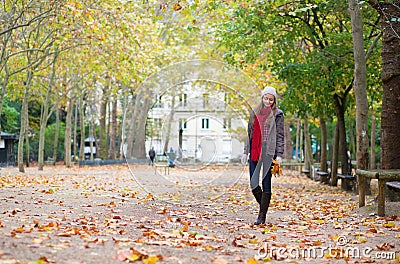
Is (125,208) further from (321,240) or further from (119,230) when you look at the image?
(321,240)

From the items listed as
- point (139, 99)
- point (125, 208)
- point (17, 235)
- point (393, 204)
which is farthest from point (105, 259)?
point (139, 99)

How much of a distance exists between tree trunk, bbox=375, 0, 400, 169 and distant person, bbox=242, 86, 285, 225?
3.87 m

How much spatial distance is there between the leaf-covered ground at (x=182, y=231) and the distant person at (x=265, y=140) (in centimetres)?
68

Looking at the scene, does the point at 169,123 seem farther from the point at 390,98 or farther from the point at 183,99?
the point at 390,98

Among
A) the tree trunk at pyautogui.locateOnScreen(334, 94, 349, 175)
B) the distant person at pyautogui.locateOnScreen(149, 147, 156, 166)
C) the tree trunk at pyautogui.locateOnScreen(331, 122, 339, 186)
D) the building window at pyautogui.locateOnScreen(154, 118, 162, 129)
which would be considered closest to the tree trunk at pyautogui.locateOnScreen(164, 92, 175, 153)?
the building window at pyautogui.locateOnScreen(154, 118, 162, 129)

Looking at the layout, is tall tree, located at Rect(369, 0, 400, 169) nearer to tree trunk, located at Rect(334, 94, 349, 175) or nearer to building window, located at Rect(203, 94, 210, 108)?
building window, located at Rect(203, 94, 210, 108)

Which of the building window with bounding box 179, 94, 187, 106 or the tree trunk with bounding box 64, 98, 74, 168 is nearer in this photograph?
the building window with bounding box 179, 94, 187, 106

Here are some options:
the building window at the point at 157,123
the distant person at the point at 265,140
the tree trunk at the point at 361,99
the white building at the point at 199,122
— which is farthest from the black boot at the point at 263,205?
the building window at the point at 157,123

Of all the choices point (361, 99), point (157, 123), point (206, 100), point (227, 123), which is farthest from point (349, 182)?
point (157, 123)

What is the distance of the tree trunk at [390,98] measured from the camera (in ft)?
39.7

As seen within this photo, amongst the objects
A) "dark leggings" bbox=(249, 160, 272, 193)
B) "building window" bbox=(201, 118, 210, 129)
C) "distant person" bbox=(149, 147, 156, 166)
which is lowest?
"dark leggings" bbox=(249, 160, 272, 193)

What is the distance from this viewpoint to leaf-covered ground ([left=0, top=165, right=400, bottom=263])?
6027mm

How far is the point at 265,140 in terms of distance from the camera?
9258mm

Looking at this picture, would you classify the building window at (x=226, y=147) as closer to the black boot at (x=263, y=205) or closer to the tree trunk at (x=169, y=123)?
the tree trunk at (x=169, y=123)
